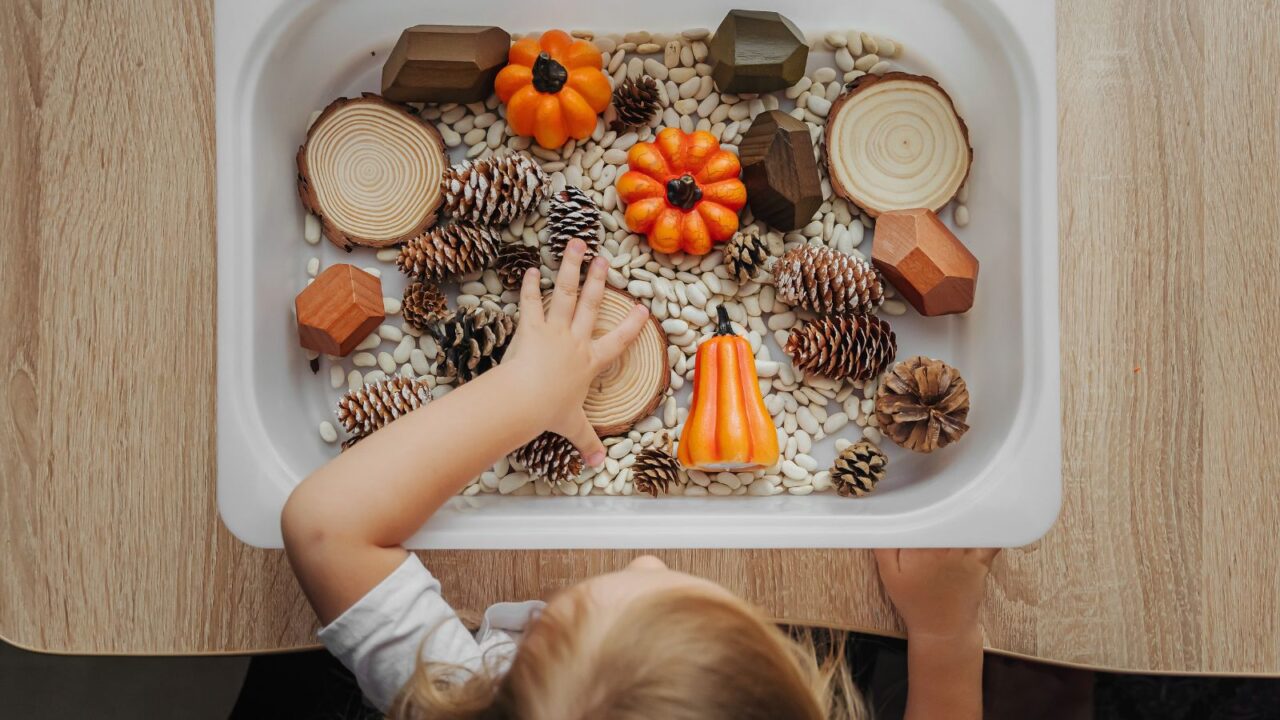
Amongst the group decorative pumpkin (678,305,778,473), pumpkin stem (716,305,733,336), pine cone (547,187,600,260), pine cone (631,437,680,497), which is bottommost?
pine cone (631,437,680,497)

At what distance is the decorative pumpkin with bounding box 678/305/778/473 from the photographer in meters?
0.79

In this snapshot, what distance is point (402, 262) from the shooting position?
0.83 meters

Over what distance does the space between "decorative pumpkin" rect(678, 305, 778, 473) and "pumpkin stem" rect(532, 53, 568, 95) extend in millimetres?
288

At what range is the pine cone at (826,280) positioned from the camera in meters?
0.81

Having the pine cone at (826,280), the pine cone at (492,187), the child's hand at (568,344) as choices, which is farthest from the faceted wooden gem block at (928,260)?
the pine cone at (492,187)

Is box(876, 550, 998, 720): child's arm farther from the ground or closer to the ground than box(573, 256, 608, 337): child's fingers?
closer to the ground

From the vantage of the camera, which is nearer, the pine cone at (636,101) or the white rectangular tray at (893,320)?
the white rectangular tray at (893,320)

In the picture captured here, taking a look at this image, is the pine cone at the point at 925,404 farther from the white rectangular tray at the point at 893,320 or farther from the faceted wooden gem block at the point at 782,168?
the faceted wooden gem block at the point at 782,168

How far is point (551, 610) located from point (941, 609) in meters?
0.40

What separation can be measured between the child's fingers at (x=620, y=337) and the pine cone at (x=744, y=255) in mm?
100

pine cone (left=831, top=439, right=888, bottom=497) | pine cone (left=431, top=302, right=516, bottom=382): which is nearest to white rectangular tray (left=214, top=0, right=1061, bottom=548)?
pine cone (left=831, top=439, right=888, bottom=497)

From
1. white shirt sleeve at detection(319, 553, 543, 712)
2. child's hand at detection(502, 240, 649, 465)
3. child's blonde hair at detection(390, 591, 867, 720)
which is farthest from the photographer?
child's hand at detection(502, 240, 649, 465)

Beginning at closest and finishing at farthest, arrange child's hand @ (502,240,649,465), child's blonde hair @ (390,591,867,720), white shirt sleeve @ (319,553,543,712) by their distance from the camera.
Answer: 1. child's blonde hair @ (390,591,867,720)
2. white shirt sleeve @ (319,553,543,712)
3. child's hand @ (502,240,649,465)

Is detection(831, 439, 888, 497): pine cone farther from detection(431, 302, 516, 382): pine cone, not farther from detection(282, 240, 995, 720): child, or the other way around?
detection(431, 302, 516, 382): pine cone
